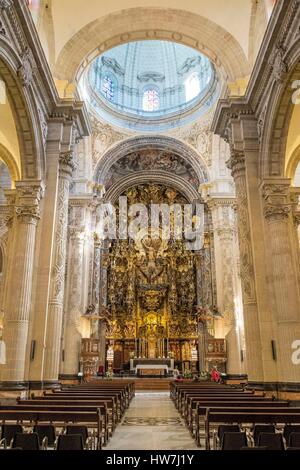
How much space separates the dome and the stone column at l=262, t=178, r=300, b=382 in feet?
45.1

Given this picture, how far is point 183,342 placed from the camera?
27.2m

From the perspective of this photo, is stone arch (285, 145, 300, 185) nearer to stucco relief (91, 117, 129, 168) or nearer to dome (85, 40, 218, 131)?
dome (85, 40, 218, 131)

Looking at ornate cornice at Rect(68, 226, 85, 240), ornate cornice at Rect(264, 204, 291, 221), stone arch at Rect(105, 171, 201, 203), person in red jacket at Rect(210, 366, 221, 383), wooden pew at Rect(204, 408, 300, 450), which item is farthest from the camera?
stone arch at Rect(105, 171, 201, 203)

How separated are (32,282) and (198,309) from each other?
52.9ft

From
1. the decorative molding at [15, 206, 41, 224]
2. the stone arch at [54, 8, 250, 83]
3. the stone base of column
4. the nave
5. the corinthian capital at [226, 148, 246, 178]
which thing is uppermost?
the stone arch at [54, 8, 250, 83]

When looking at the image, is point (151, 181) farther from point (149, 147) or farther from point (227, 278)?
point (227, 278)

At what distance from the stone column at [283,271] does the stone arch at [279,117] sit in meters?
0.55

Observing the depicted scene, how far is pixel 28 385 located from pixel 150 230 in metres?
19.5

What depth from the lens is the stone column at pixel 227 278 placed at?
801 inches

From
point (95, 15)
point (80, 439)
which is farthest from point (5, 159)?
point (80, 439)

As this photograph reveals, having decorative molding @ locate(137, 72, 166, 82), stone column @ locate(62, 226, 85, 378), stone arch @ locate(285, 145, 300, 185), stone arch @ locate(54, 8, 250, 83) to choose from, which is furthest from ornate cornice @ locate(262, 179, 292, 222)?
decorative molding @ locate(137, 72, 166, 82)

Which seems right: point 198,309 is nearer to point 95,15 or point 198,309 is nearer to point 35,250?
point 35,250

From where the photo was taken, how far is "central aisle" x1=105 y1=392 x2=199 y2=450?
6.43 m

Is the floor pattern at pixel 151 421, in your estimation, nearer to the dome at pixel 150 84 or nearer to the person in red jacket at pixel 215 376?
the person in red jacket at pixel 215 376
